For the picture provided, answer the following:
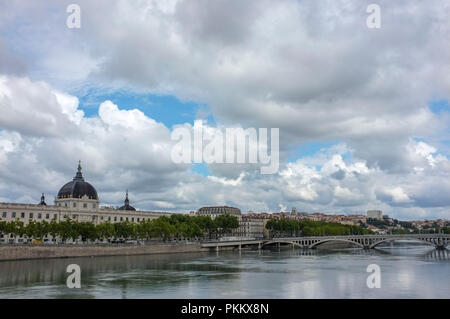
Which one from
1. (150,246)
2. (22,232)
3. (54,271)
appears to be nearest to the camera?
(54,271)

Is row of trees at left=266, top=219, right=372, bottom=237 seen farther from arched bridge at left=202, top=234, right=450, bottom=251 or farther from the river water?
the river water

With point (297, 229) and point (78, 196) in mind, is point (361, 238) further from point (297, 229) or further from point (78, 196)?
point (78, 196)

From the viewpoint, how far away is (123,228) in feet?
322

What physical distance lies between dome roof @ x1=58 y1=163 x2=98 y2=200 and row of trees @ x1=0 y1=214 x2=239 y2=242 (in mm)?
12066

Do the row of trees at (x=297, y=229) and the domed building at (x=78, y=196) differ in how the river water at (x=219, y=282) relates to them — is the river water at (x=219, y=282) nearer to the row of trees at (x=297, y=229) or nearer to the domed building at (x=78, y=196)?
the domed building at (x=78, y=196)

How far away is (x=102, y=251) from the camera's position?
8350 centimetres

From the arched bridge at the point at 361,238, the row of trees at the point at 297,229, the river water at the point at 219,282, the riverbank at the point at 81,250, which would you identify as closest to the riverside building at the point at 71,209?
the riverbank at the point at 81,250

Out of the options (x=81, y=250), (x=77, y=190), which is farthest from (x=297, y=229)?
(x=81, y=250)

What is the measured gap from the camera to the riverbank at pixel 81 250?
68.8 meters

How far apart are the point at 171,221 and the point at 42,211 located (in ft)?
104

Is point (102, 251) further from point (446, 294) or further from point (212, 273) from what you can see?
point (446, 294)

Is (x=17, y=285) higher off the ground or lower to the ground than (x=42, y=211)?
lower
